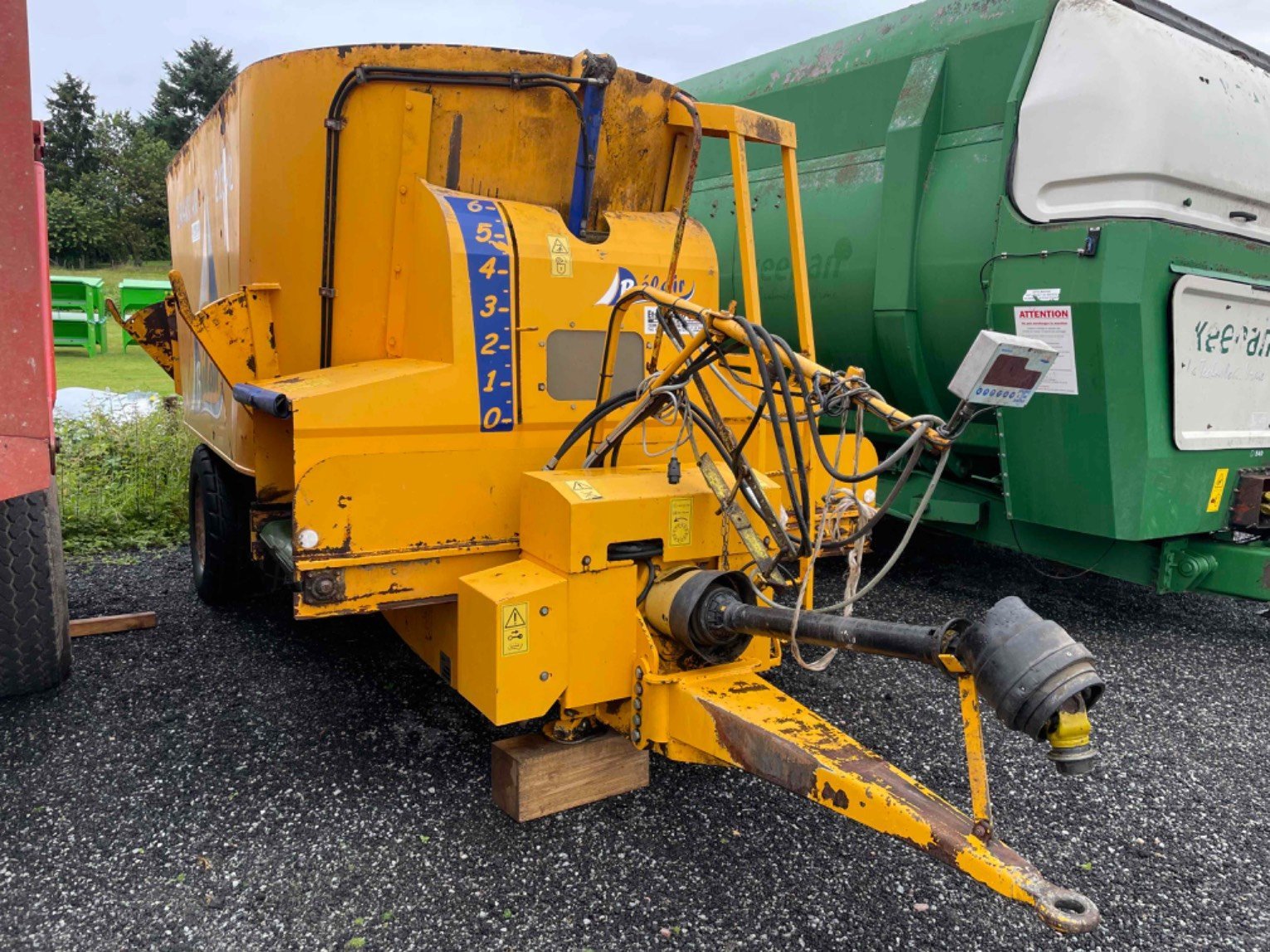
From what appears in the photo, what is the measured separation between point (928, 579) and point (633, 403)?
293cm

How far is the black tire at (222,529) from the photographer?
417 cm

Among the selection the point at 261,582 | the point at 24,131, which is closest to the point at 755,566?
the point at 24,131

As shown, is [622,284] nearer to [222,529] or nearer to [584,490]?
[584,490]

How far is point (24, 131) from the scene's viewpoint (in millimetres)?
1826

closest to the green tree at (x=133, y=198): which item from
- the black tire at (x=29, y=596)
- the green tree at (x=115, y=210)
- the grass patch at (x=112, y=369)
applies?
the green tree at (x=115, y=210)

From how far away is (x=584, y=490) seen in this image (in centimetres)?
257

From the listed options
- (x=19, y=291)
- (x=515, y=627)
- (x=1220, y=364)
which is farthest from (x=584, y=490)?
(x=1220, y=364)

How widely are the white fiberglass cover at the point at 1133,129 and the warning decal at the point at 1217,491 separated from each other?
3.45 ft

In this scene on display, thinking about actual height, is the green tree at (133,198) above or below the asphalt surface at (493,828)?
above

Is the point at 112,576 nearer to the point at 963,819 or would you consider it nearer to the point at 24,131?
the point at 24,131

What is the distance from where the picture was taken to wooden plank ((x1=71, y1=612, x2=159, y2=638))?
158 inches

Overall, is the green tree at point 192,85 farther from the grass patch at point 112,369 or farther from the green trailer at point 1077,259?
the green trailer at point 1077,259

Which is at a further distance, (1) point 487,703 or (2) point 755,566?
(2) point 755,566

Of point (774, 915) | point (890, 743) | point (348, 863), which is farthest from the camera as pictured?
point (890, 743)
